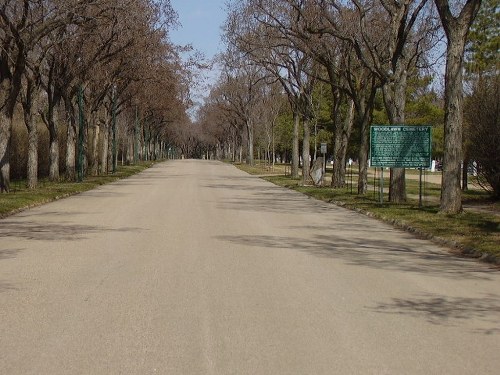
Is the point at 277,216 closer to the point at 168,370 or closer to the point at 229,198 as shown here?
the point at 229,198

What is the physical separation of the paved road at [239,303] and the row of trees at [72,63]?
36.1ft

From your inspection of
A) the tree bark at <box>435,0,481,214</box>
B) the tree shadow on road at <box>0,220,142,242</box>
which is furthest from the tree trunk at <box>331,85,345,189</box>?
the tree shadow on road at <box>0,220,142,242</box>

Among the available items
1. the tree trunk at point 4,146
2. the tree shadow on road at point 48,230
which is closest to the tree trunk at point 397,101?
the tree shadow on road at point 48,230

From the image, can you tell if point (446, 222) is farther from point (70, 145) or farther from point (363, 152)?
point (70, 145)

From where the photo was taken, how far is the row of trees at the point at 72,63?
24.5m

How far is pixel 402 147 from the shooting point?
22281mm

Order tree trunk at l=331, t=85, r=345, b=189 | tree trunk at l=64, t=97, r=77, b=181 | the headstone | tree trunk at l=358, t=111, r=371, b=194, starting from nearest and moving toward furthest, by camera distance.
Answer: tree trunk at l=358, t=111, r=371, b=194, tree trunk at l=331, t=85, r=345, b=189, tree trunk at l=64, t=97, r=77, b=181, the headstone

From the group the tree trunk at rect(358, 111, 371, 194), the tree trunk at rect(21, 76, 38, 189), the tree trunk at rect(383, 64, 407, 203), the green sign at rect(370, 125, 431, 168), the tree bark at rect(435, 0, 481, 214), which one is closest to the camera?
the tree bark at rect(435, 0, 481, 214)

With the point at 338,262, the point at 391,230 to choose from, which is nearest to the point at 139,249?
the point at 338,262

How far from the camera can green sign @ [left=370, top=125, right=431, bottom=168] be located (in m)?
22.1

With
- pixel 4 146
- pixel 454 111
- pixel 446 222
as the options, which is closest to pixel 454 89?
pixel 454 111

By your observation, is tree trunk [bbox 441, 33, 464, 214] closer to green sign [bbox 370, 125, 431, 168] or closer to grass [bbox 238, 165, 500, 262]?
grass [bbox 238, 165, 500, 262]

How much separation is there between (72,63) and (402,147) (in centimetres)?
1766

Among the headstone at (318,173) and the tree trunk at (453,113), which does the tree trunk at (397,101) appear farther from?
the headstone at (318,173)
